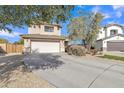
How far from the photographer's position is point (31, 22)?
24.1ft

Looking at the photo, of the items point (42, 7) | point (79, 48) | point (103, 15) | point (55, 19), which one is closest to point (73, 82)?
point (55, 19)

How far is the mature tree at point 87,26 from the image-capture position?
26.9 metres

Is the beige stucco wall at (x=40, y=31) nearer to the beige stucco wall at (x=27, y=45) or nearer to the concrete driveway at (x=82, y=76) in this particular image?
the beige stucco wall at (x=27, y=45)

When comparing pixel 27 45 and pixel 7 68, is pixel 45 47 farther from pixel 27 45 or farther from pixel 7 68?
pixel 7 68

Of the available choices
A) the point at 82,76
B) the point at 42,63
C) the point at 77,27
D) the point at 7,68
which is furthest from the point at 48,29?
the point at 82,76

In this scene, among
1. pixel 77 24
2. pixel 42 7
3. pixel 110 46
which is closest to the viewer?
pixel 42 7

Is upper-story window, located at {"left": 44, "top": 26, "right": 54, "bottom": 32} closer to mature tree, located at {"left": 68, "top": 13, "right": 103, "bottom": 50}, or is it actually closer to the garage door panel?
mature tree, located at {"left": 68, "top": 13, "right": 103, "bottom": 50}

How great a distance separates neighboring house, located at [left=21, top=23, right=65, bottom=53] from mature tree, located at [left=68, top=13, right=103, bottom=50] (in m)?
3.41

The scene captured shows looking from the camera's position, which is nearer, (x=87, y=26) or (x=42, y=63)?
(x=42, y=63)

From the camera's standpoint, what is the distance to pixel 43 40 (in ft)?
89.5

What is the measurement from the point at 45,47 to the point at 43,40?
1.29 metres

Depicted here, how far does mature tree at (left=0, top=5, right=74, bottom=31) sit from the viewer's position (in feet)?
20.6
